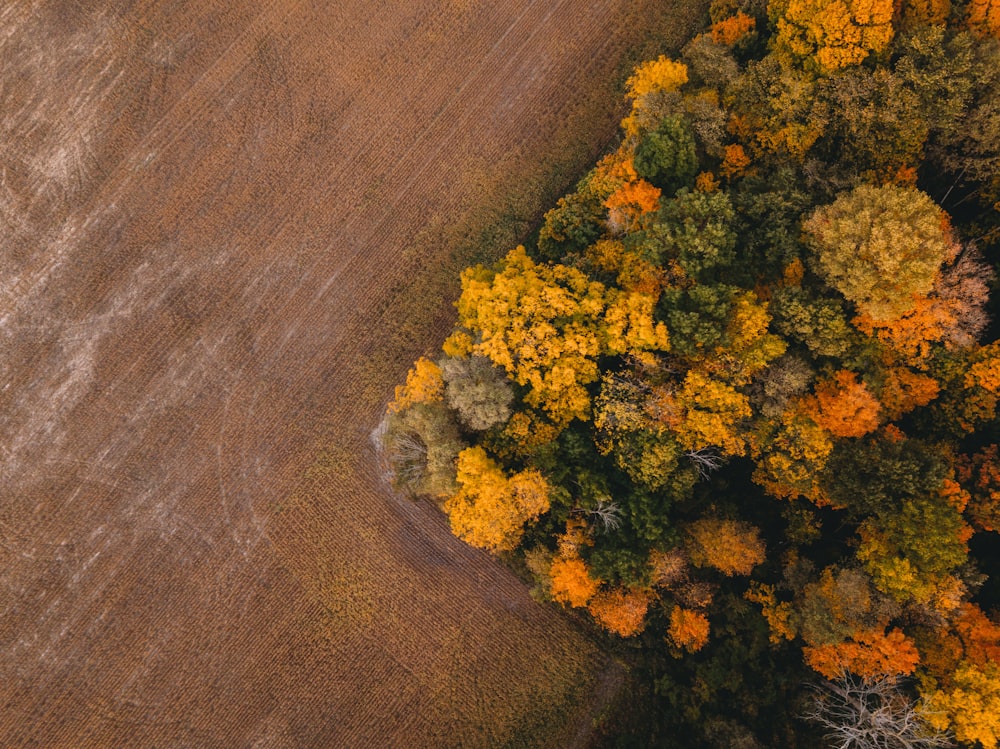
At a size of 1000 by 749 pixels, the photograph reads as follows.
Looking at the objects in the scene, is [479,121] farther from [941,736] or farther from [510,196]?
[941,736]

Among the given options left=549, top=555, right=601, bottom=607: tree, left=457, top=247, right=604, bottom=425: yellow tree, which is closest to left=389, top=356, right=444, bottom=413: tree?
left=457, top=247, right=604, bottom=425: yellow tree

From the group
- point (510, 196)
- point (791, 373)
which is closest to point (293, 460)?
point (510, 196)

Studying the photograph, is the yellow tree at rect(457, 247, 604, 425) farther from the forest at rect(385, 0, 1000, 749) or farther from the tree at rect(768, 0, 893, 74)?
the tree at rect(768, 0, 893, 74)

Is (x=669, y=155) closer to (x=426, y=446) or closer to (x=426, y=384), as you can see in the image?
(x=426, y=384)

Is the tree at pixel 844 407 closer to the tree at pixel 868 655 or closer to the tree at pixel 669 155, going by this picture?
the tree at pixel 868 655

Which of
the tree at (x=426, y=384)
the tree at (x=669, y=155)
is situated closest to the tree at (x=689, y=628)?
the tree at (x=426, y=384)

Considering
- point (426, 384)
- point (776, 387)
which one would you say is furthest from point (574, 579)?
point (776, 387)

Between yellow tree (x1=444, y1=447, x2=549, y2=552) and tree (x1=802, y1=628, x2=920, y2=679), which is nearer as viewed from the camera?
tree (x1=802, y1=628, x2=920, y2=679)
